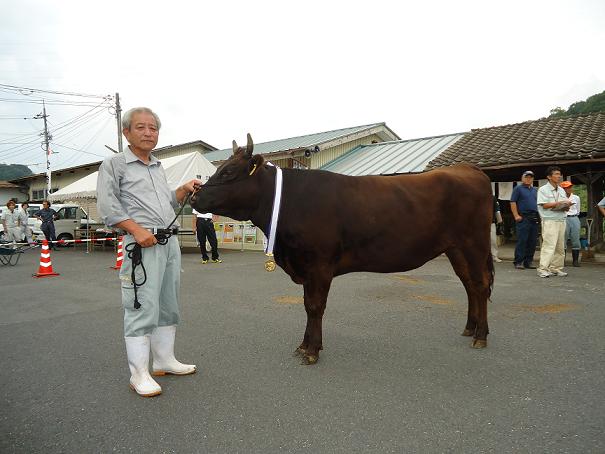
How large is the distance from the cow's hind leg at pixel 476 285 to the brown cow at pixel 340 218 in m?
0.01

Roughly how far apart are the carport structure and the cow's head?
896cm

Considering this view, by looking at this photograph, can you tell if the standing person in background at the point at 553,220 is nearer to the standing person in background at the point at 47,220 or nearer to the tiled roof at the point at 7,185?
the standing person in background at the point at 47,220

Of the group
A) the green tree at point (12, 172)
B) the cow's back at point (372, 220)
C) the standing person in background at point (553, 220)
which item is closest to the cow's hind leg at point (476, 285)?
the cow's back at point (372, 220)

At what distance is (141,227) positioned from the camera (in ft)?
9.46

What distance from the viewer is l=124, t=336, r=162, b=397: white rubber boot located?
292 centimetres

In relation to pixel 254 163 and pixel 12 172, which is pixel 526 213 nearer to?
pixel 254 163

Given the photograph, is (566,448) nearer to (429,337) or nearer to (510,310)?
(429,337)

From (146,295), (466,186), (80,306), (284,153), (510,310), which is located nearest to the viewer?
(146,295)

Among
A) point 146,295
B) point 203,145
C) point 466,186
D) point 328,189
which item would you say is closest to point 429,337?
point 466,186

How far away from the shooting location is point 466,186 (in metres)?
3.97

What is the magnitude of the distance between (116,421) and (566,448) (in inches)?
101

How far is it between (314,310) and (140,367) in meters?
1.41

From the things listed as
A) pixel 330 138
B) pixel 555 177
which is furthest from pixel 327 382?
pixel 330 138

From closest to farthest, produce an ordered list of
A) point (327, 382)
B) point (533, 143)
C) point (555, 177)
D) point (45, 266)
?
1. point (327, 382)
2. point (555, 177)
3. point (45, 266)
4. point (533, 143)
